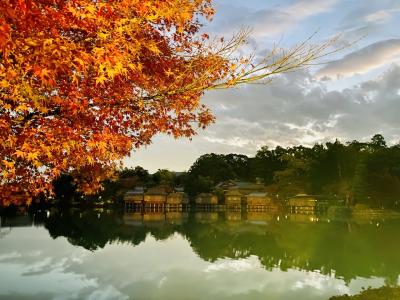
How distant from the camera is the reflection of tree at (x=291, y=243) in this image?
84.0 feet

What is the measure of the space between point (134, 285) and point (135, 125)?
614 inches

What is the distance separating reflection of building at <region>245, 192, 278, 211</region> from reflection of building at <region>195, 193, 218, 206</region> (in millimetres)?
6887

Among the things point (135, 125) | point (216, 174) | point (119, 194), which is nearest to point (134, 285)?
point (135, 125)

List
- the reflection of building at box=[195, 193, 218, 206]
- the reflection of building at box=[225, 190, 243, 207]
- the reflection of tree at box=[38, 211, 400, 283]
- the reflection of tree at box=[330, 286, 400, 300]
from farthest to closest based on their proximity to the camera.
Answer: the reflection of building at box=[195, 193, 218, 206] → the reflection of building at box=[225, 190, 243, 207] → the reflection of tree at box=[38, 211, 400, 283] → the reflection of tree at box=[330, 286, 400, 300]

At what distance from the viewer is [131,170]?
10512 centimetres

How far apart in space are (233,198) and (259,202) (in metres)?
5.79

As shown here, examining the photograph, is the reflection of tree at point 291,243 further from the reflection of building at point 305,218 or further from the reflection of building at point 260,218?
the reflection of building at point 305,218

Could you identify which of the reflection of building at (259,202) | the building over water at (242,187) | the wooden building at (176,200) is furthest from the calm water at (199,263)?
the building over water at (242,187)

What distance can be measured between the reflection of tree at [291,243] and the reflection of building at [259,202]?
30932 millimetres

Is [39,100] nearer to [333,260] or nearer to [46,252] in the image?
[333,260]

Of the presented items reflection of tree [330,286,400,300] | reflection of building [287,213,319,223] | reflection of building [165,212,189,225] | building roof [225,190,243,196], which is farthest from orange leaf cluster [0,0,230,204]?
building roof [225,190,243,196]

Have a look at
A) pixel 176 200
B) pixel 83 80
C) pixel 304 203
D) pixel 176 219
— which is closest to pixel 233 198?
pixel 176 200

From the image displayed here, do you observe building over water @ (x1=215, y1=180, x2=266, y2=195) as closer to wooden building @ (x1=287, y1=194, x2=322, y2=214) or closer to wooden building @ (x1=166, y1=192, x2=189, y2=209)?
wooden building @ (x1=166, y1=192, x2=189, y2=209)

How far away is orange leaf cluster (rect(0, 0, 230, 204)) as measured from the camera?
415 centimetres
